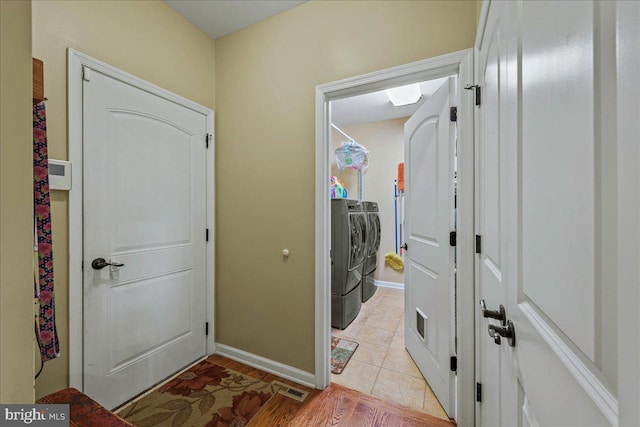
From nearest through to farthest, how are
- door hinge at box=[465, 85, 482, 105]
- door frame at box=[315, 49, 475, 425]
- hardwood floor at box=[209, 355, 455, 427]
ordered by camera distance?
door hinge at box=[465, 85, 482, 105] → door frame at box=[315, 49, 475, 425] → hardwood floor at box=[209, 355, 455, 427]

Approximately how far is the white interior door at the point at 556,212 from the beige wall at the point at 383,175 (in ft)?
11.3

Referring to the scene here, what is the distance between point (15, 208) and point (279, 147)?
5.53 ft

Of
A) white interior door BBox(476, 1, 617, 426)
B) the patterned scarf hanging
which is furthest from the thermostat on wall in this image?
white interior door BBox(476, 1, 617, 426)

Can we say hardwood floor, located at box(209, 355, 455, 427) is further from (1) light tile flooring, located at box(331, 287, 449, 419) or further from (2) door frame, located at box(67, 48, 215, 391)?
(2) door frame, located at box(67, 48, 215, 391)

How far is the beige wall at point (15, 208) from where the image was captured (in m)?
0.37

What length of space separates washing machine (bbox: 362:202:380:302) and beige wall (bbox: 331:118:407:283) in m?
0.29

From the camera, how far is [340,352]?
2.31 m

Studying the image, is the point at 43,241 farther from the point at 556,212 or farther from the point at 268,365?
the point at 556,212

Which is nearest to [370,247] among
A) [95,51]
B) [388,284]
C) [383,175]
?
[388,284]

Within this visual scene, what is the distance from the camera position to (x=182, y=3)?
1910 millimetres

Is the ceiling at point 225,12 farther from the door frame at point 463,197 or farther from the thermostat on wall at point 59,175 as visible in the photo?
the thermostat on wall at point 59,175

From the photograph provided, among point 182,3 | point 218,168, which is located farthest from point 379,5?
point 218,168

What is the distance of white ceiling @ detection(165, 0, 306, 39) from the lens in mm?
1900

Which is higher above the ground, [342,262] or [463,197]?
[463,197]
